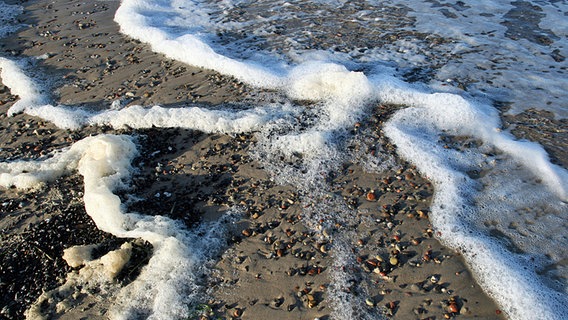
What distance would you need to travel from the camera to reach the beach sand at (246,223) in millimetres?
3957

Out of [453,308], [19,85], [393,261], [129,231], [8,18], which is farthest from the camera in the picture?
[8,18]

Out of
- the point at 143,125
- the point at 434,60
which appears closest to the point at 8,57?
the point at 143,125

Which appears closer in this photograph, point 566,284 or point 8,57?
point 566,284

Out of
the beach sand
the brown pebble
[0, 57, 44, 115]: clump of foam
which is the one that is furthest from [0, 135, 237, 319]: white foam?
the brown pebble

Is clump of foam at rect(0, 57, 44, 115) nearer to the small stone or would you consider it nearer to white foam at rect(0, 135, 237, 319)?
white foam at rect(0, 135, 237, 319)

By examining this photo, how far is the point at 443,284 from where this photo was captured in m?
3.99

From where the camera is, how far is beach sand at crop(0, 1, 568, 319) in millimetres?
3957

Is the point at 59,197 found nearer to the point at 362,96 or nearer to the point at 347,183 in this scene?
the point at 347,183

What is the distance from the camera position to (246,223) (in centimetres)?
470

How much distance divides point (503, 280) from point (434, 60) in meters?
4.56

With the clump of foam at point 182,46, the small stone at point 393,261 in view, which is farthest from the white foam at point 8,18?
the small stone at point 393,261

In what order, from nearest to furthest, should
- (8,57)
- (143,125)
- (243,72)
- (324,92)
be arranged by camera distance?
(143,125), (324,92), (243,72), (8,57)

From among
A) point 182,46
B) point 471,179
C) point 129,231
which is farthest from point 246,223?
point 182,46

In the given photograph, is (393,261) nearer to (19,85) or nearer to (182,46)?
(182,46)
